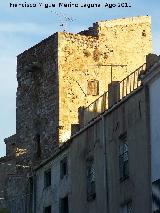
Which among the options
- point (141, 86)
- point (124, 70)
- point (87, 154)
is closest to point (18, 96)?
point (124, 70)

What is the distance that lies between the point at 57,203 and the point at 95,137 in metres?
5.28

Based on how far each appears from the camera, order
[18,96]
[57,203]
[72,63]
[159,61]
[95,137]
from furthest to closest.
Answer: [18,96], [72,63], [57,203], [95,137], [159,61]

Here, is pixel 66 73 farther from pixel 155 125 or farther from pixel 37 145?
pixel 155 125

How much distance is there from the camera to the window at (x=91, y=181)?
3614 centimetres

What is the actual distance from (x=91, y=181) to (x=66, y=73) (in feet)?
58.4

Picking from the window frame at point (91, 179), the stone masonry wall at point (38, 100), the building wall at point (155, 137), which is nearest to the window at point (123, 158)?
the building wall at point (155, 137)

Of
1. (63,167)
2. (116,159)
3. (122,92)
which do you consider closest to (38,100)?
(63,167)

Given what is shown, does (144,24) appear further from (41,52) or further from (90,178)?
(90,178)

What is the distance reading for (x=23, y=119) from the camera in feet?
184

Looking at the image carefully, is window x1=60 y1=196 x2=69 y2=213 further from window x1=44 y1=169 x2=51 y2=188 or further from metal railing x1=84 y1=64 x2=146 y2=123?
metal railing x1=84 y1=64 x2=146 y2=123

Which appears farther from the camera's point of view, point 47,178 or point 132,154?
point 47,178

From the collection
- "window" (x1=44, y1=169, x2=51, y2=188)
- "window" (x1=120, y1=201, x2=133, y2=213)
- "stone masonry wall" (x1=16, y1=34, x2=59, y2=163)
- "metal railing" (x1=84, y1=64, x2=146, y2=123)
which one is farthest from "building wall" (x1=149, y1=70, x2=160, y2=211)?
"stone masonry wall" (x1=16, y1=34, x2=59, y2=163)

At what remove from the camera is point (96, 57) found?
55.0 meters

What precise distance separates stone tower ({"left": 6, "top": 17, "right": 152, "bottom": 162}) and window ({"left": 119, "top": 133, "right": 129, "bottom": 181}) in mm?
17712
